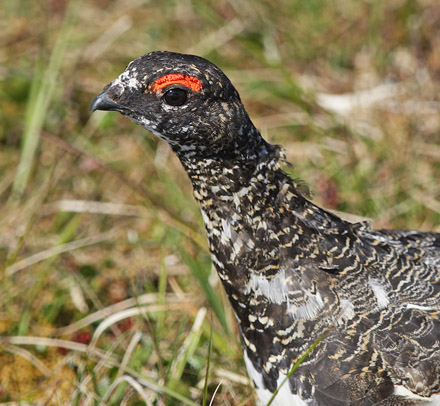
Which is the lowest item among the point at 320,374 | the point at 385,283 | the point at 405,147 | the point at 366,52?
the point at 320,374

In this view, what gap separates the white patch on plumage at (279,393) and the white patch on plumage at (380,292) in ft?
2.11

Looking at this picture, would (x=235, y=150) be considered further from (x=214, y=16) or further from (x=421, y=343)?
(x=214, y=16)

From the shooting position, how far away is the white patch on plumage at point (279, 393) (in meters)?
3.42

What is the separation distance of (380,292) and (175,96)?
1504 millimetres

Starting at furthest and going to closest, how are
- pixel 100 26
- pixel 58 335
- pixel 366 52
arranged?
pixel 100 26, pixel 366 52, pixel 58 335

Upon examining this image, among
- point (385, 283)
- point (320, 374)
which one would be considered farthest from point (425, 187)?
point (320, 374)

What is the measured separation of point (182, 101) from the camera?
322 centimetres

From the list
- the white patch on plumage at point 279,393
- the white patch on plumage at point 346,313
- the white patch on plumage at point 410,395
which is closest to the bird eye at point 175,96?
the white patch on plumage at point 346,313

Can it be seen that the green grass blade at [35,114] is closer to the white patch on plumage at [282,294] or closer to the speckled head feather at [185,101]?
the speckled head feather at [185,101]

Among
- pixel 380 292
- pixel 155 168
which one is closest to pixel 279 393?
pixel 380 292

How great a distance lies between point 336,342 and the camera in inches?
133

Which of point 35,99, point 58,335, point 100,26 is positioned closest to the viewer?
point 58,335

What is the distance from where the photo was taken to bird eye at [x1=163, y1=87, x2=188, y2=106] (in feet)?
10.5

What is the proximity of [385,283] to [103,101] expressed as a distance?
1788 mm
